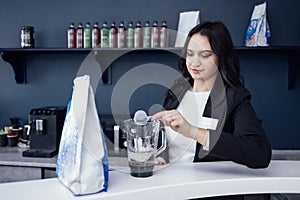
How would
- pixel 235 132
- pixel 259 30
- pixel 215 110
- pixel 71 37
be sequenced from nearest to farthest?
pixel 235 132 → pixel 215 110 → pixel 259 30 → pixel 71 37

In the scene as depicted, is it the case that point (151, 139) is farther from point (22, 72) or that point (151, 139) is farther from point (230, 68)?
point (22, 72)

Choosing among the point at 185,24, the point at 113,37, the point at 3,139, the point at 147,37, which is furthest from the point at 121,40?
the point at 3,139

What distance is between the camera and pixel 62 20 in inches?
102

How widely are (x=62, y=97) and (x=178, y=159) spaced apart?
5.25 ft

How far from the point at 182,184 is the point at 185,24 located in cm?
158

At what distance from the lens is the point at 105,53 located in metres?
2.47

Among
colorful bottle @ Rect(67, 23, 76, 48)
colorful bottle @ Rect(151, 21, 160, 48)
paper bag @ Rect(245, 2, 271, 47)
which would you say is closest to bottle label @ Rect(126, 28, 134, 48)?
colorful bottle @ Rect(151, 21, 160, 48)

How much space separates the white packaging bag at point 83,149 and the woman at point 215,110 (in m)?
0.20

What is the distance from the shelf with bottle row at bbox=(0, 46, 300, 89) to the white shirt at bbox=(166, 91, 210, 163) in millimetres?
902

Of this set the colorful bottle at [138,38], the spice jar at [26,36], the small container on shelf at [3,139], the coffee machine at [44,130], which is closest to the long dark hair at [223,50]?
the colorful bottle at [138,38]

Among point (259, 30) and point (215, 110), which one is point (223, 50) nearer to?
point (215, 110)

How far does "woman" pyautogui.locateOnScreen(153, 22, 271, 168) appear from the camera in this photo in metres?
1.01

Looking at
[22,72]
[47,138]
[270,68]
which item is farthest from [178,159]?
[22,72]

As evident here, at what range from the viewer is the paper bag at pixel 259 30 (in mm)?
2184
